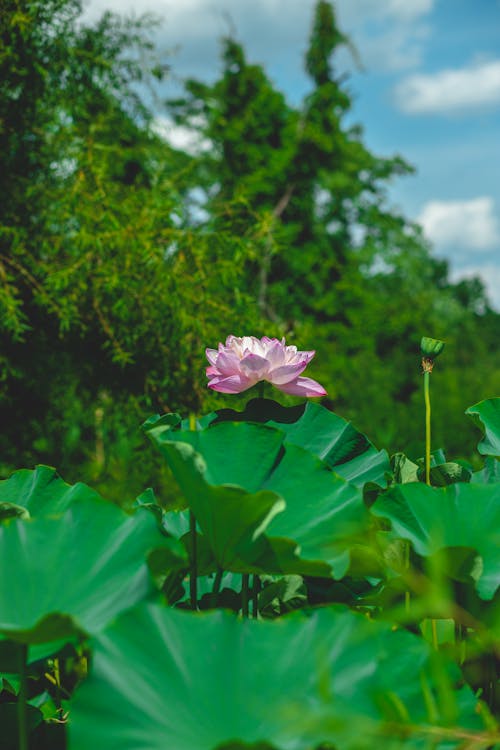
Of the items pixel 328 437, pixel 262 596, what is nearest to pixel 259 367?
Result: pixel 328 437

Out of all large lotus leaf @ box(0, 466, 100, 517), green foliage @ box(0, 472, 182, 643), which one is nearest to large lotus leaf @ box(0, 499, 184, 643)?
green foliage @ box(0, 472, 182, 643)

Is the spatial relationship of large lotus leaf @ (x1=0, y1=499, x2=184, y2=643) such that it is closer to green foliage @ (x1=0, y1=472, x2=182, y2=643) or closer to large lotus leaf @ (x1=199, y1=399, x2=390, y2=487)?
green foliage @ (x1=0, y1=472, x2=182, y2=643)

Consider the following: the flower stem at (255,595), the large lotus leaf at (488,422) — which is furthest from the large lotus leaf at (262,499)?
the large lotus leaf at (488,422)

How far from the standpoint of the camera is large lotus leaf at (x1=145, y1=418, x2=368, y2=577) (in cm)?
77

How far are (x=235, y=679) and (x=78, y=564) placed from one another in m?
0.19

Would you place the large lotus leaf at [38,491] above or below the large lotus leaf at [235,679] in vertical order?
above

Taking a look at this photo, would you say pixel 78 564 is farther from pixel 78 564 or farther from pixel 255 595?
pixel 255 595

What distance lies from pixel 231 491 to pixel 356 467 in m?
0.35

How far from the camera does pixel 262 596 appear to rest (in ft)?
3.29

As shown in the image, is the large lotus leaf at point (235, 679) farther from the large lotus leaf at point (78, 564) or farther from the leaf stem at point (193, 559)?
the leaf stem at point (193, 559)

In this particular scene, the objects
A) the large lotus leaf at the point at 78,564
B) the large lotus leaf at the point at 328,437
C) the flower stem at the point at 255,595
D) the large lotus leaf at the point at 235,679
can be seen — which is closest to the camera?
the large lotus leaf at the point at 235,679

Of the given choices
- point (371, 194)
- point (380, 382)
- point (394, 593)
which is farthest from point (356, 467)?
point (371, 194)

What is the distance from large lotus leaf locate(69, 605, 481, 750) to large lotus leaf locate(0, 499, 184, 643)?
8 centimetres

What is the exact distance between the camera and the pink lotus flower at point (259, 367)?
1058 millimetres
